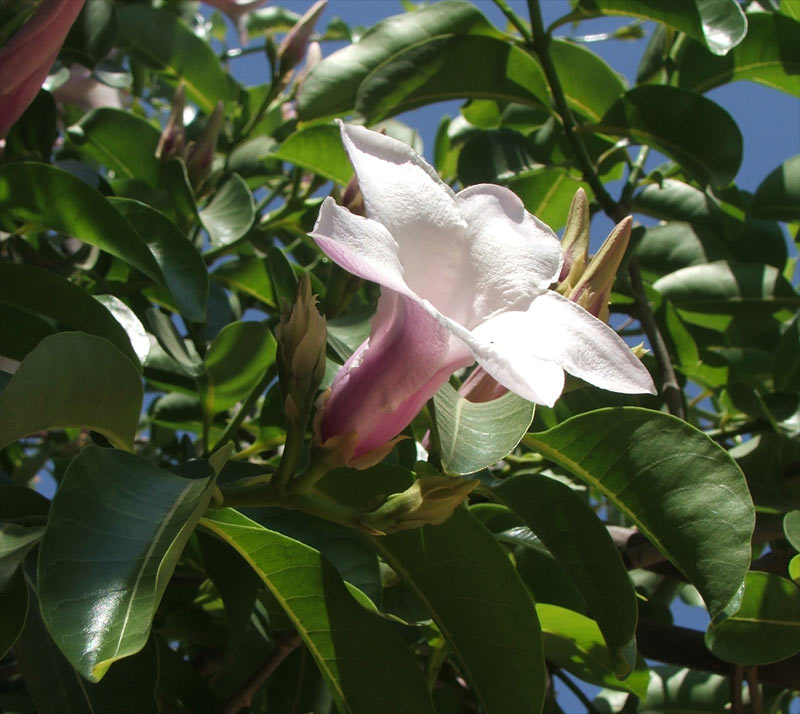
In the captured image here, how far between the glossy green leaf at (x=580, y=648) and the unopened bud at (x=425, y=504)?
1.00 ft

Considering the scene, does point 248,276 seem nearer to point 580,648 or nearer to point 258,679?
point 258,679

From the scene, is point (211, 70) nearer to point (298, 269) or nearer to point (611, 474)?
point (298, 269)

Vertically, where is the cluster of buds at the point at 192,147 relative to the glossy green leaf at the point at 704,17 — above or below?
below

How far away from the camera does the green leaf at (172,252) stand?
41.9 inches

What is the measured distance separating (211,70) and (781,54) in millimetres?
1035

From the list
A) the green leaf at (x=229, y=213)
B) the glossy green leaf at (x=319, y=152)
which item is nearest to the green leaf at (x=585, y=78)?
the glossy green leaf at (x=319, y=152)

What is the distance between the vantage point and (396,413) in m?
0.75

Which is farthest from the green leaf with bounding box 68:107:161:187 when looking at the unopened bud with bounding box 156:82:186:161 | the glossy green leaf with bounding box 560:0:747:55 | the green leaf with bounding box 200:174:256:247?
the glossy green leaf with bounding box 560:0:747:55

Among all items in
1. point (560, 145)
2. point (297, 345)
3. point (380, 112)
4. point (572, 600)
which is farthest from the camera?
point (560, 145)

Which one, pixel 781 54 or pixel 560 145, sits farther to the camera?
pixel 560 145

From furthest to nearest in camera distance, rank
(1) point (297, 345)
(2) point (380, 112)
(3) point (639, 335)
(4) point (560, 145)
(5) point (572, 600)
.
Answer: (3) point (639, 335) → (4) point (560, 145) → (2) point (380, 112) → (5) point (572, 600) → (1) point (297, 345)

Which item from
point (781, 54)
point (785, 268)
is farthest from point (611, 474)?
point (785, 268)

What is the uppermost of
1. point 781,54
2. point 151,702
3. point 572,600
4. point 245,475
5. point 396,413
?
point 781,54

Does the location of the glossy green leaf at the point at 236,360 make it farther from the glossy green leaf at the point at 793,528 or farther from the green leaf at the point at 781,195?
the green leaf at the point at 781,195
